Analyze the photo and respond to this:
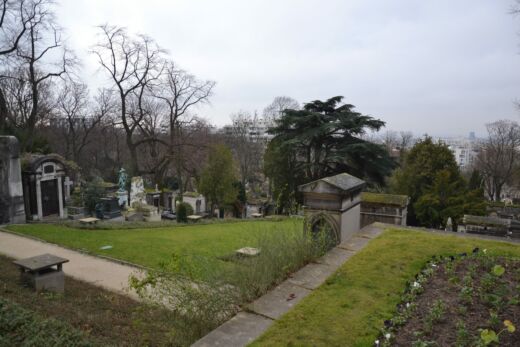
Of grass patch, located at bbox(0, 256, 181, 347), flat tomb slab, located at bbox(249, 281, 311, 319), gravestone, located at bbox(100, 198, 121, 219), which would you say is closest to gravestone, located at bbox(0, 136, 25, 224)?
gravestone, located at bbox(100, 198, 121, 219)

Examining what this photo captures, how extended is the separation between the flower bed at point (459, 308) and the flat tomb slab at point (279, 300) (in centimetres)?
97

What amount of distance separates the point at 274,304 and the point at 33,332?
3.00 meters

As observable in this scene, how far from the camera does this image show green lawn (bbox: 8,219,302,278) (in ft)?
30.0

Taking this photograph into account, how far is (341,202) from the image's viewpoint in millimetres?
5977

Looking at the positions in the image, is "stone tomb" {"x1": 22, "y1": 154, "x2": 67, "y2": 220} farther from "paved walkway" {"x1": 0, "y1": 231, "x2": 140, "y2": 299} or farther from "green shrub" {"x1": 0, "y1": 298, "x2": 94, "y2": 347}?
"green shrub" {"x1": 0, "y1": 298, "x2": 94, "y2": 347}

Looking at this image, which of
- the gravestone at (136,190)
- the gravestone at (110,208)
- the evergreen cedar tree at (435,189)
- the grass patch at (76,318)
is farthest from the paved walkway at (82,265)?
the evergreen cedar tree at (435,189)

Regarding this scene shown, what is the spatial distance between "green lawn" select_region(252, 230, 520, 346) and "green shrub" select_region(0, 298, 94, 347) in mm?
2500

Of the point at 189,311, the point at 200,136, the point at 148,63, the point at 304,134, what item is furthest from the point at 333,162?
the point at 189,311

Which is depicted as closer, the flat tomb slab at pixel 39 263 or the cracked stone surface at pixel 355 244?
the cracked stone surface at pixel 355 244

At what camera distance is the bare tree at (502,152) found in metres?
33.4

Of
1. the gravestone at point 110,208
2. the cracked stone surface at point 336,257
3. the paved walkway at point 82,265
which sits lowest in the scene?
the gravestone at point 110,208

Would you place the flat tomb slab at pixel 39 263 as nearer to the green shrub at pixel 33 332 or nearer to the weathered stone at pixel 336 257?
the green shrub at pixel 33 332

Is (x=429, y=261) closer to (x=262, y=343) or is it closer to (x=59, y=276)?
(x=262, y=343)

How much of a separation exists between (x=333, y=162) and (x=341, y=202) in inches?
539
